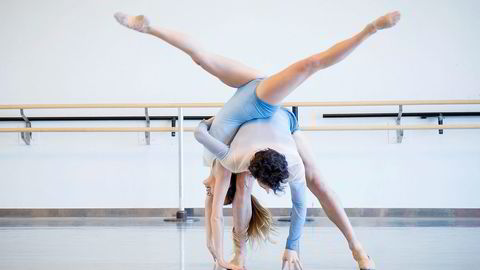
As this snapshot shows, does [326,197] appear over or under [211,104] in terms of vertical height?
under

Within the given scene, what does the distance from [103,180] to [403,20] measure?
7.94 feet

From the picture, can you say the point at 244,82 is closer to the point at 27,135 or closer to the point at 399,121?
the point at 399,121

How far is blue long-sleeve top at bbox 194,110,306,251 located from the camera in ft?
7.01

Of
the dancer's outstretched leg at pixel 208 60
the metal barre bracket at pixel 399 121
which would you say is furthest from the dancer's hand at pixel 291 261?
the metal barre bracket at pixel 399 121

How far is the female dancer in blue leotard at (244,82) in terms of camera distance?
2.09 metres

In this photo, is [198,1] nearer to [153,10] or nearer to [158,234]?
[153,10]

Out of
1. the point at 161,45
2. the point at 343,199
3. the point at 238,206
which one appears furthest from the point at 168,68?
the point at 238,206

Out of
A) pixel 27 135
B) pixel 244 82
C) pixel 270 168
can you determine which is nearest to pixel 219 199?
pixel 270 168

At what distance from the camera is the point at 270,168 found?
2.01m

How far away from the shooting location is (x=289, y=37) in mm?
4500

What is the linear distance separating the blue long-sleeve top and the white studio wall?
84.1 inches

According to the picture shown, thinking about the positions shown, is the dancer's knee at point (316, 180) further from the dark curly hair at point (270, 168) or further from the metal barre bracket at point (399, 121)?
the metal barre bracket at point (399, 121)

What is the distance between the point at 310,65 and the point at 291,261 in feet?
2.19

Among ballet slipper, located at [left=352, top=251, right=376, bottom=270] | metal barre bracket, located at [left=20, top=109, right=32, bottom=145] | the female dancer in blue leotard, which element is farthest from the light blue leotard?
metal barre bracket, located at [left=20, top=109, right=32, bottom=145]
